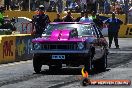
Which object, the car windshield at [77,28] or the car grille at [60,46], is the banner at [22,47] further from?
the car grille at [60,46]

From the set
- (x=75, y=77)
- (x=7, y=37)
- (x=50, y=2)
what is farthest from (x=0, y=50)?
(x=50, y=2)

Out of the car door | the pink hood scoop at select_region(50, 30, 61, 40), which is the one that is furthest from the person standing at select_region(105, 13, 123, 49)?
the pink hood scoop at select_region(50, 30, 61, 40)

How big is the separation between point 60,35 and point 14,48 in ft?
18.4

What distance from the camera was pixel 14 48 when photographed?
2181 cm

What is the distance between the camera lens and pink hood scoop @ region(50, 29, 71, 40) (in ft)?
53.9

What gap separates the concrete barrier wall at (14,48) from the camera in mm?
20891

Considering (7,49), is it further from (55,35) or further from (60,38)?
(60,38)

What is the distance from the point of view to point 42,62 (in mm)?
16516

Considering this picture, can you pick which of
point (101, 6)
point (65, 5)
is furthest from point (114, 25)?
point (65, 5)

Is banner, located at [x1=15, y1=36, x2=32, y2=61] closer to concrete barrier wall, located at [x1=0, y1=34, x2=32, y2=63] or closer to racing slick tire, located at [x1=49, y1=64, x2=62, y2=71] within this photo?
concrete barrier wall, located at [x1=0, y1=34, x2=32, y2=63]

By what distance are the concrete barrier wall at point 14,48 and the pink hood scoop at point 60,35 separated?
4374 millimetres

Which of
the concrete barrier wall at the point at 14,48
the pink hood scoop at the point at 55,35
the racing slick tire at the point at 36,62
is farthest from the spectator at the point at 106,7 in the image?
the racing slick tire at the point at 36,62

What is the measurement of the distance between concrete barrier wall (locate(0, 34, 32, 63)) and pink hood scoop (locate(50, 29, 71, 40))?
437cm

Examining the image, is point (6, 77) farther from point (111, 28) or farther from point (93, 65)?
point (111, 28)
